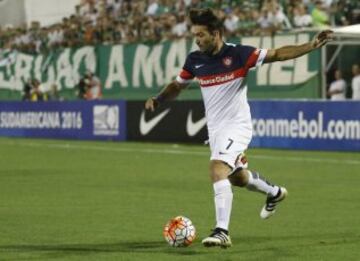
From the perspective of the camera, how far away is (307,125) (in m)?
25.4

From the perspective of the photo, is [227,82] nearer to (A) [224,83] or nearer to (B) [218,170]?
(A) [224,83]

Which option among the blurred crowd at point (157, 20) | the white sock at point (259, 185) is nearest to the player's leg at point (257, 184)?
the white sock at point (259, 185)

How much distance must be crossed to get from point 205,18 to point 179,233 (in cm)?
200

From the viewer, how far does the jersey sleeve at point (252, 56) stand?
10023mm

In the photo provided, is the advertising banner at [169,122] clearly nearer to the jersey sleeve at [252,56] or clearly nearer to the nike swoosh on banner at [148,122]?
the nike swoosh on banner at [148,122]

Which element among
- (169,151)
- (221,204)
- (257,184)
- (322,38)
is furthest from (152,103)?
(169,151)

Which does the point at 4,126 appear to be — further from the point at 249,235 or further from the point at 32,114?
the point at 249,235

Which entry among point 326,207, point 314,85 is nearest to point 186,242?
point 326,207

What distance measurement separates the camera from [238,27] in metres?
29.7

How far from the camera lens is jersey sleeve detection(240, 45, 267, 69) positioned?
10.0 meters

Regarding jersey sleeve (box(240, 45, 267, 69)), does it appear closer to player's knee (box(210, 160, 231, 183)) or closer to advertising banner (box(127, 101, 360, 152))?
player's knee (box(210, 160, 231, 183))

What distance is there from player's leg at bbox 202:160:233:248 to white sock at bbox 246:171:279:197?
791 millimetres

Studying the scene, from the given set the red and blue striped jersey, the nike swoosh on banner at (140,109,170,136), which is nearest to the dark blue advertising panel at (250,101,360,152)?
the nike swoosh on banner at (140,109,170,136)

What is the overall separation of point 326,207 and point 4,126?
79.5ft
